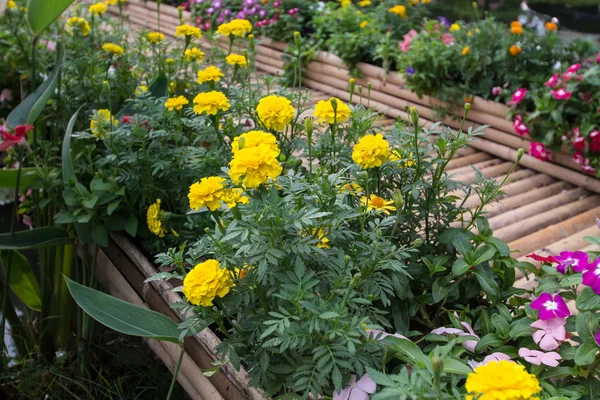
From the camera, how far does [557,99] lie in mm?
2643

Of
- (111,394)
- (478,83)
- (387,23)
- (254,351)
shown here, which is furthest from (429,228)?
(387,23)

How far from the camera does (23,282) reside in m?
1.99

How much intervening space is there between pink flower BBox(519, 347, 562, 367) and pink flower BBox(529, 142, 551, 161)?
6.13ft

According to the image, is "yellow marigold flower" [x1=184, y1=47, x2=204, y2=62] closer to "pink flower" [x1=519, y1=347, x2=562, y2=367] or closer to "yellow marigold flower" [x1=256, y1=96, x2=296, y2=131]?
"yellow marigold flower" [x1=256, y1=96, x2=296, y2=131]

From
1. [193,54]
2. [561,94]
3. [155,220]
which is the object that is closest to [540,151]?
[561,94]

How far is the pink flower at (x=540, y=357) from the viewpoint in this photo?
102 cm

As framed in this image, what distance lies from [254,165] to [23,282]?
4.51ft

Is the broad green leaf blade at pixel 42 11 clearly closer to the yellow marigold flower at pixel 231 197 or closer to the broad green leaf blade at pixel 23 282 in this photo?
the yellow marigold flower at pixel 231 197

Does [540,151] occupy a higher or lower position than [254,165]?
lower

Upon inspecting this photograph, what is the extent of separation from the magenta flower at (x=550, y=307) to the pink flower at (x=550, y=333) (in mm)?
11

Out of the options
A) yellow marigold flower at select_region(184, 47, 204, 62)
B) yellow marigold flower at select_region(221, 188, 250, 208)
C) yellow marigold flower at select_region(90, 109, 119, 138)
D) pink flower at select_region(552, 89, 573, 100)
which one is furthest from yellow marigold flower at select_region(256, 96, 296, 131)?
pink flower at select_region(552, 89, 573, 100)

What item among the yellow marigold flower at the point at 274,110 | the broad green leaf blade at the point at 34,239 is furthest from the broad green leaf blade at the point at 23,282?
the yellow marigold flower at the point at 274,110

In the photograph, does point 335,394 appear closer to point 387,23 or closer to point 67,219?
point 67,219

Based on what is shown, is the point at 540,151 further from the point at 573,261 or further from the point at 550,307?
the point at 550,307
